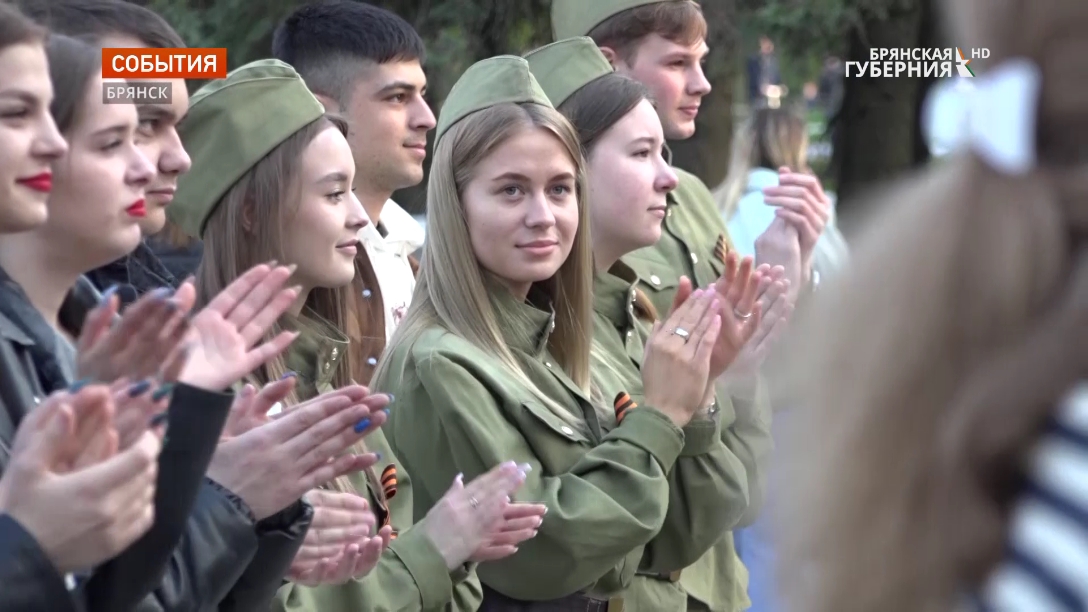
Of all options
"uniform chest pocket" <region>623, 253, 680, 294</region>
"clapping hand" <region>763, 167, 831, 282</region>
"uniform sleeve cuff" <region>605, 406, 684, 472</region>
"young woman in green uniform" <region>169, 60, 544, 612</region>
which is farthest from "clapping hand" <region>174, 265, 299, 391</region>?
"clapping hand" <region>763, 167, 831, 282</region>

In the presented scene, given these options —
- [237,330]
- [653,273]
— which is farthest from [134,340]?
[653,273]

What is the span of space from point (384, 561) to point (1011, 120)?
245 cm

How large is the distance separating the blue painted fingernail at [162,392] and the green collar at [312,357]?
1.13 metres

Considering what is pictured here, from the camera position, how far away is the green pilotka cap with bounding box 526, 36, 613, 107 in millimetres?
4656

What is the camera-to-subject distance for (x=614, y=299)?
4520 millimetres

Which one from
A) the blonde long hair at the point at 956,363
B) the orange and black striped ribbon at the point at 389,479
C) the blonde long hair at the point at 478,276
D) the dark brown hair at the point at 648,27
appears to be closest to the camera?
the blonde long hair at the point at 956,363

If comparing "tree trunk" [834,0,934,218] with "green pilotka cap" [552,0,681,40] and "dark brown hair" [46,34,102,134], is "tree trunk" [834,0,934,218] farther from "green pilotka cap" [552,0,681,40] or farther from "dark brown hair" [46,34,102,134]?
"dark brown hair" [46,34,102,134]

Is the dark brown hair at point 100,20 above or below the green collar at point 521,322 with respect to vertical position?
above

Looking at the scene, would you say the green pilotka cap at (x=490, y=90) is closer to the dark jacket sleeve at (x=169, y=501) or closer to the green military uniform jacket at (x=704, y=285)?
the green military uniform jacket at (x=704, y=285)

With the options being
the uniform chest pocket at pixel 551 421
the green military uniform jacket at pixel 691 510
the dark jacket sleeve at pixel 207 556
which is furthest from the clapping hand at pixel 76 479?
the green military uniform jacket at pixel 691 510

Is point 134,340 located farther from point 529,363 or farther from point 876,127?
point 876,127

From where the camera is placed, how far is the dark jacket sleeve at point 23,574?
2105mm

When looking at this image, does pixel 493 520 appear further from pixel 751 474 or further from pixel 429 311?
pixel 751 474

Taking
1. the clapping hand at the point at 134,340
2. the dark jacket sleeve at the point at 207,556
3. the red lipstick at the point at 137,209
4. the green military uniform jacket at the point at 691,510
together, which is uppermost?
the red lipstick at the point at 137,209
